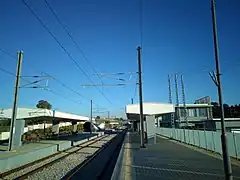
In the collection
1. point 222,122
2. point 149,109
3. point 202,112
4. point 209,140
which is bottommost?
point 209,140

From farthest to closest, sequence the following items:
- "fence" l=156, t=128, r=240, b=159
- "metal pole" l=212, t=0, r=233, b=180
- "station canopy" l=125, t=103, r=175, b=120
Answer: "station canopy" l=125, t=103, r=175, b=120, "fence" l=156, t=128, r=240, b=159, "metal pole" l=212, t=0, r=233, b=180

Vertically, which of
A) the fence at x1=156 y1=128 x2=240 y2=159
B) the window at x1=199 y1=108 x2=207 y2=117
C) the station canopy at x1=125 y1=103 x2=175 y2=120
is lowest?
the fence at x1=156 y1=128 x2=240 y2=159

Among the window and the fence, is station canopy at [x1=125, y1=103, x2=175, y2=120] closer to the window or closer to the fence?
the fence

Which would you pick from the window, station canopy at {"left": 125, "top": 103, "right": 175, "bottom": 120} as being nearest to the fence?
station canopy at {"left": 125, "top": 103, "right": 175, "bottom": 120}

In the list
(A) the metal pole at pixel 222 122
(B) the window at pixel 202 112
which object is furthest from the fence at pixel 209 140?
(B) the window at pixel 202 112

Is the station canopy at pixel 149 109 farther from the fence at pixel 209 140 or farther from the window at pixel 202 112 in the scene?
the window at pixel 202 112

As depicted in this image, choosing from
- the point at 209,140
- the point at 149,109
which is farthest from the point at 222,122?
the point at 149,109

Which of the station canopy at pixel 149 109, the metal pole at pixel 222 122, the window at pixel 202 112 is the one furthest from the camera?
the window at pixel 202 112

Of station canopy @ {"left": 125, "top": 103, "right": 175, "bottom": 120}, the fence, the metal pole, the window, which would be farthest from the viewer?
the window

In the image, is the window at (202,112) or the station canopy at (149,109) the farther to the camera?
the window at (202,112)

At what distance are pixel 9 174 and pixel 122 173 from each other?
6.48 metres

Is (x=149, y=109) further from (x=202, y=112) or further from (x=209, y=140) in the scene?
(x=202, y=112)

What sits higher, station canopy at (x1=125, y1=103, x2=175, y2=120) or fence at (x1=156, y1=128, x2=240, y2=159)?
station canopy at (x1=125, y1=103, x2=175, y2=120)

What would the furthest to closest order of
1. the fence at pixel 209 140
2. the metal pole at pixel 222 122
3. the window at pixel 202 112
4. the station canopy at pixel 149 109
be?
1. the window at pixel 202 112
2. the station canopy at pixel 149 109
3. the fence at pixel 209 140
4. the metal pole at pixel 222 122
